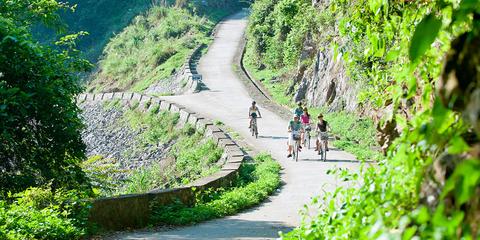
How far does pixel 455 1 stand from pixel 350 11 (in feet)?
12.7

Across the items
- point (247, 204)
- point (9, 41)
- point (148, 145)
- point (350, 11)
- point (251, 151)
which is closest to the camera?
point (350, 11)

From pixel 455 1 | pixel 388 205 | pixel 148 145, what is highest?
pixel 455 1

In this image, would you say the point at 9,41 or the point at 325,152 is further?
the point at 325,152

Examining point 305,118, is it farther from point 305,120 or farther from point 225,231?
point 225,231

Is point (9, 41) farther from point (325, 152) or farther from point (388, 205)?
Result: point (388, 205)

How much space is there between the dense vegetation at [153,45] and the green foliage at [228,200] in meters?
24.6

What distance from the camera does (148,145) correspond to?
29.7m

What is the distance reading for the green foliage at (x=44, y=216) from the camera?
10.5 meters

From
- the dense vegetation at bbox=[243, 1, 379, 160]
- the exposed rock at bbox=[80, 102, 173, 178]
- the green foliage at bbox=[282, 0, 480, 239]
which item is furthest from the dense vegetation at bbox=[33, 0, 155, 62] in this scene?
the green foliage at bbox=[282, 0, 480, 239]

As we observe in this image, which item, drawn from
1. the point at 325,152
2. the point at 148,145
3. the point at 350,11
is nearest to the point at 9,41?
the point at 350,11

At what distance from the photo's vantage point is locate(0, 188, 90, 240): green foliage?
10477 mm

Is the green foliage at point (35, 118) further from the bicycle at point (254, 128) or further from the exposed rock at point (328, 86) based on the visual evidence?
the exposed rock at point (328, 86)

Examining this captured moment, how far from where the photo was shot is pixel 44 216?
1120 cm

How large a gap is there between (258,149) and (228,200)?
8.45 metres
